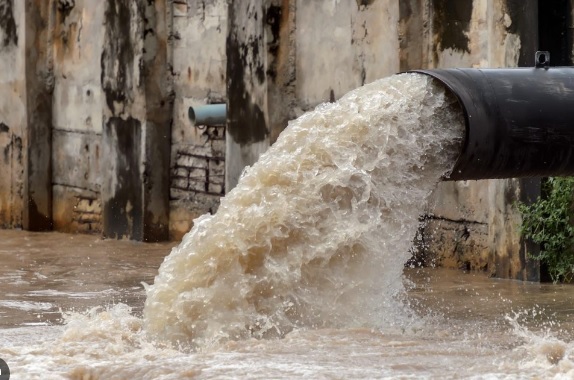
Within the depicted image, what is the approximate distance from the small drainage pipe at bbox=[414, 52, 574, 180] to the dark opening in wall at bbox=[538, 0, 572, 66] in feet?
7.47

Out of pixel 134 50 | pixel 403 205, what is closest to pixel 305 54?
pixel 134 50

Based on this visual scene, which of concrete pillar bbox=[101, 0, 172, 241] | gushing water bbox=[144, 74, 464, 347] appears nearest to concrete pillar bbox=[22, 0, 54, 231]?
concrete pillar bbox=[101, 0, 172, 241]

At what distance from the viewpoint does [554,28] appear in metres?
8.30

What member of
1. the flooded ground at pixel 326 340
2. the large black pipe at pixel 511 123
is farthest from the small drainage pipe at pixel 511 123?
the flooded ground at pixel 326 340

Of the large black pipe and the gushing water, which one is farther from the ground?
the large black pipe

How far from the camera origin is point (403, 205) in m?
6.14

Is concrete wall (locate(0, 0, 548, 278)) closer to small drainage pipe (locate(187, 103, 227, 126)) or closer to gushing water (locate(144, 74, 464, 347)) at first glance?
A: small drainage pipe (locate(187, 103, 227, 126))

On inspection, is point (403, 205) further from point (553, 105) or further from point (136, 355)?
point (136, 355)

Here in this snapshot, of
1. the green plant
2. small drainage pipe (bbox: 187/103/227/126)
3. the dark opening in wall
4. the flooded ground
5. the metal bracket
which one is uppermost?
the dark opening in wall

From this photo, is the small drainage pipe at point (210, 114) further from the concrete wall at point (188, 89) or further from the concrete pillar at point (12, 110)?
the concrete pillar at point (12, 110)

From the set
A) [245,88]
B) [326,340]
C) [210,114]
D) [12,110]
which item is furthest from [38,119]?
[326,340]

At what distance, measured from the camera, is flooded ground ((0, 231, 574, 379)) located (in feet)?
16.8

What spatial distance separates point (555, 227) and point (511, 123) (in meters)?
2.45

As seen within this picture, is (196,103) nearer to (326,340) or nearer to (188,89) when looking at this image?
(188,89)
